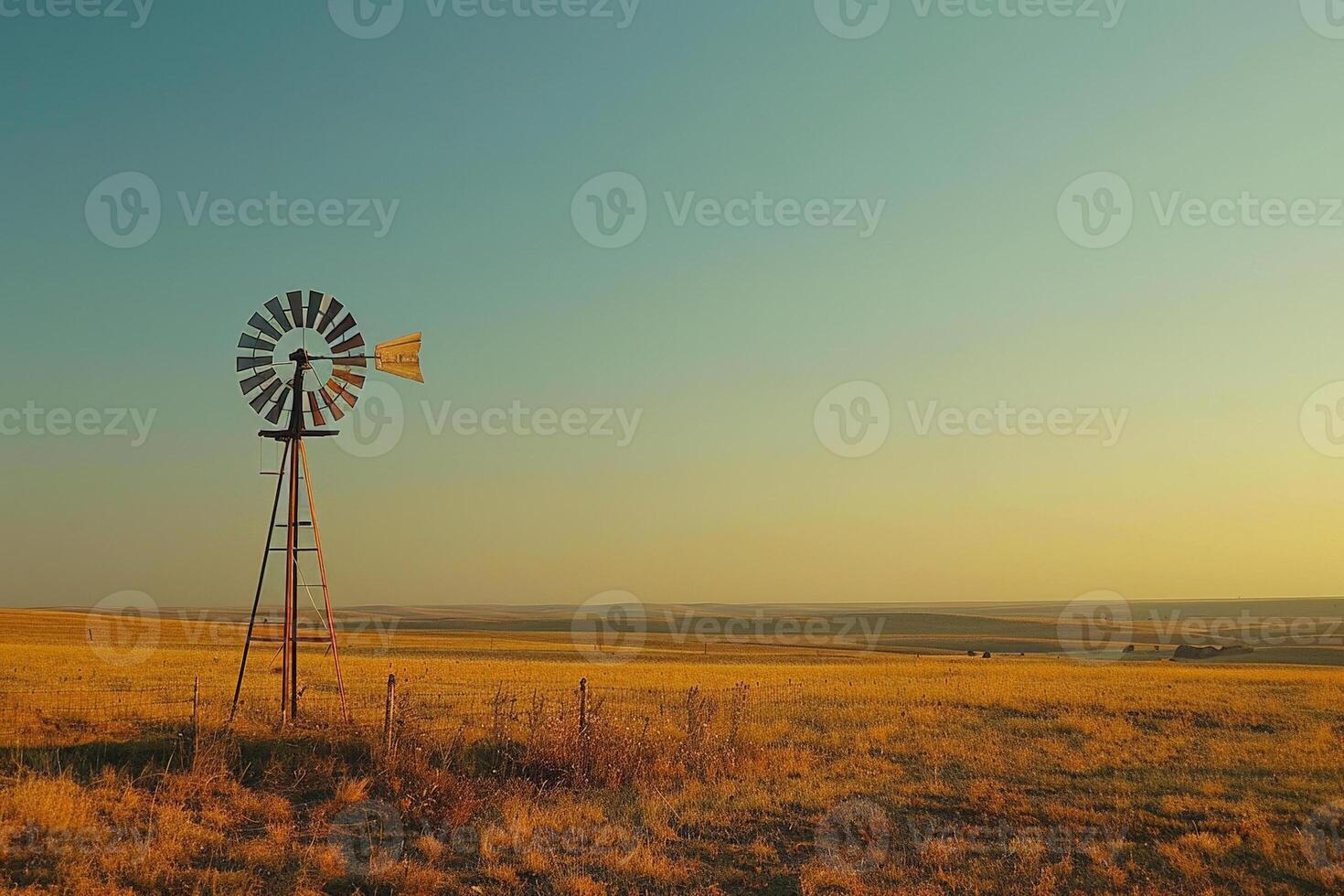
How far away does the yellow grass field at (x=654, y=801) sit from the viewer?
1030cm

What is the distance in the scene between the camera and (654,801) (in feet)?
44.0

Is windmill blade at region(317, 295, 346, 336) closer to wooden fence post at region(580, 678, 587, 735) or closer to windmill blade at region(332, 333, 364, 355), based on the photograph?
windmill blade at region(332, 333, 364, 355)

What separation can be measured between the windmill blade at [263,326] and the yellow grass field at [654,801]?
6612 millimetres

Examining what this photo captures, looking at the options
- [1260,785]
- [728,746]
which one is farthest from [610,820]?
[1260,785]

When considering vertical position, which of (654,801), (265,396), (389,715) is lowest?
(654,801)

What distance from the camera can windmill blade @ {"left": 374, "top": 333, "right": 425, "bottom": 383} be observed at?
17.2 m

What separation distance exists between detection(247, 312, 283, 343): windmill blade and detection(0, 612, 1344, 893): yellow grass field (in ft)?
21.7

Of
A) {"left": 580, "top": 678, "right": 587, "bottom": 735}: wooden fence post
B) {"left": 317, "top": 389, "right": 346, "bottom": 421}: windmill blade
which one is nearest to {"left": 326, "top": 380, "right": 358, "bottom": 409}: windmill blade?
{"left": 317, "top": 389, "right": 346, "bottom": 421}: windmill blade

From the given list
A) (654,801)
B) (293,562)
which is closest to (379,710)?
(293,562)

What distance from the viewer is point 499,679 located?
108 feet

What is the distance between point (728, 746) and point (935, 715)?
32.6 feet

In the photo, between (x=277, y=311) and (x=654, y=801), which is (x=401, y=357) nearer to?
(x=277, y=311)

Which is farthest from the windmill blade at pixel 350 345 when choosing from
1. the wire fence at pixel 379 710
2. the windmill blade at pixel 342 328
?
the wire fence at pixel 379 710

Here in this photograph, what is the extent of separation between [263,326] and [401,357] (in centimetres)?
242
